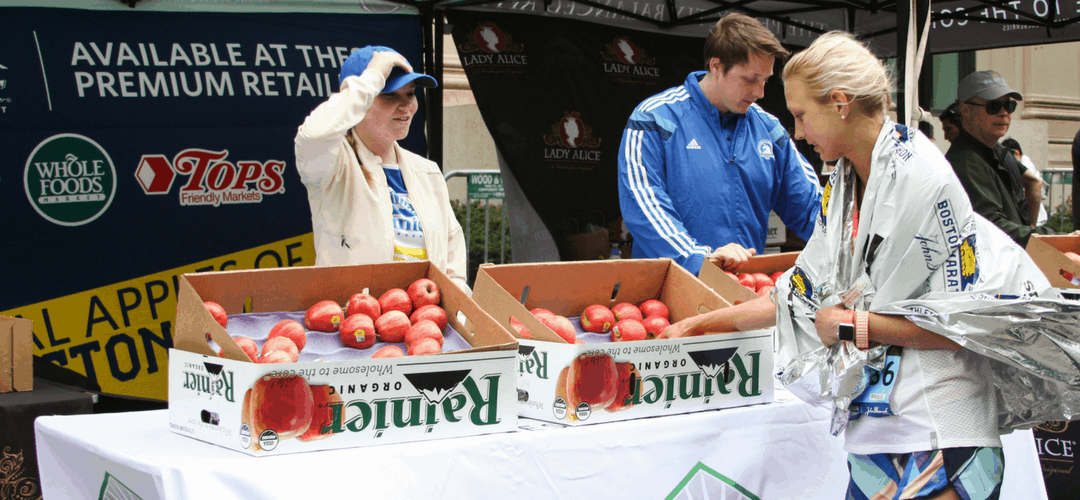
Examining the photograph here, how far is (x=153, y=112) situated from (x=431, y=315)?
323cm

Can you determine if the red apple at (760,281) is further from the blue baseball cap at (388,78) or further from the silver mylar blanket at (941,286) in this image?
the blue baseball cap at (388,78)

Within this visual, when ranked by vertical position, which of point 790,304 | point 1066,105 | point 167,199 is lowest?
point 790,304

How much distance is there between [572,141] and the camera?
6.16m

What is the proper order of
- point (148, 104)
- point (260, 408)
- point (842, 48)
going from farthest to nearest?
point (148, 104)
point (842, 48)
point (260, 408)

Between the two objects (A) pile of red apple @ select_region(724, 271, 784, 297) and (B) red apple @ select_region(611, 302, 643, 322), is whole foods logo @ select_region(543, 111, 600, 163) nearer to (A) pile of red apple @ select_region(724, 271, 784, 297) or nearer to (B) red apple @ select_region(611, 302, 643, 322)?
(A) pile of red apple @ select_region(724, 271, 784, 297)

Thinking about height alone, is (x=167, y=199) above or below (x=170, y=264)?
above

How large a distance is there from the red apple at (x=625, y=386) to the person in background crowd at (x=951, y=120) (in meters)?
3.66

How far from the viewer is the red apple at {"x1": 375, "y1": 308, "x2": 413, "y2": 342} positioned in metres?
2.12

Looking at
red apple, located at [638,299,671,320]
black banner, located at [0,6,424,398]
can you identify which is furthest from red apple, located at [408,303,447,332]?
black banner, located at [0,6,424,398]

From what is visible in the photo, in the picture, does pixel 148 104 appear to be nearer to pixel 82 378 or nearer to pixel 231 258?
pixel 231 258

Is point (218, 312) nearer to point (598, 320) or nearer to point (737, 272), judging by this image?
point (598, 320)

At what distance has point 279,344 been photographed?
192 cm

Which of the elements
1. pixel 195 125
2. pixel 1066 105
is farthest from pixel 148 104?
pixel 1066 105

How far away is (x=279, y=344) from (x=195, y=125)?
3305mm
